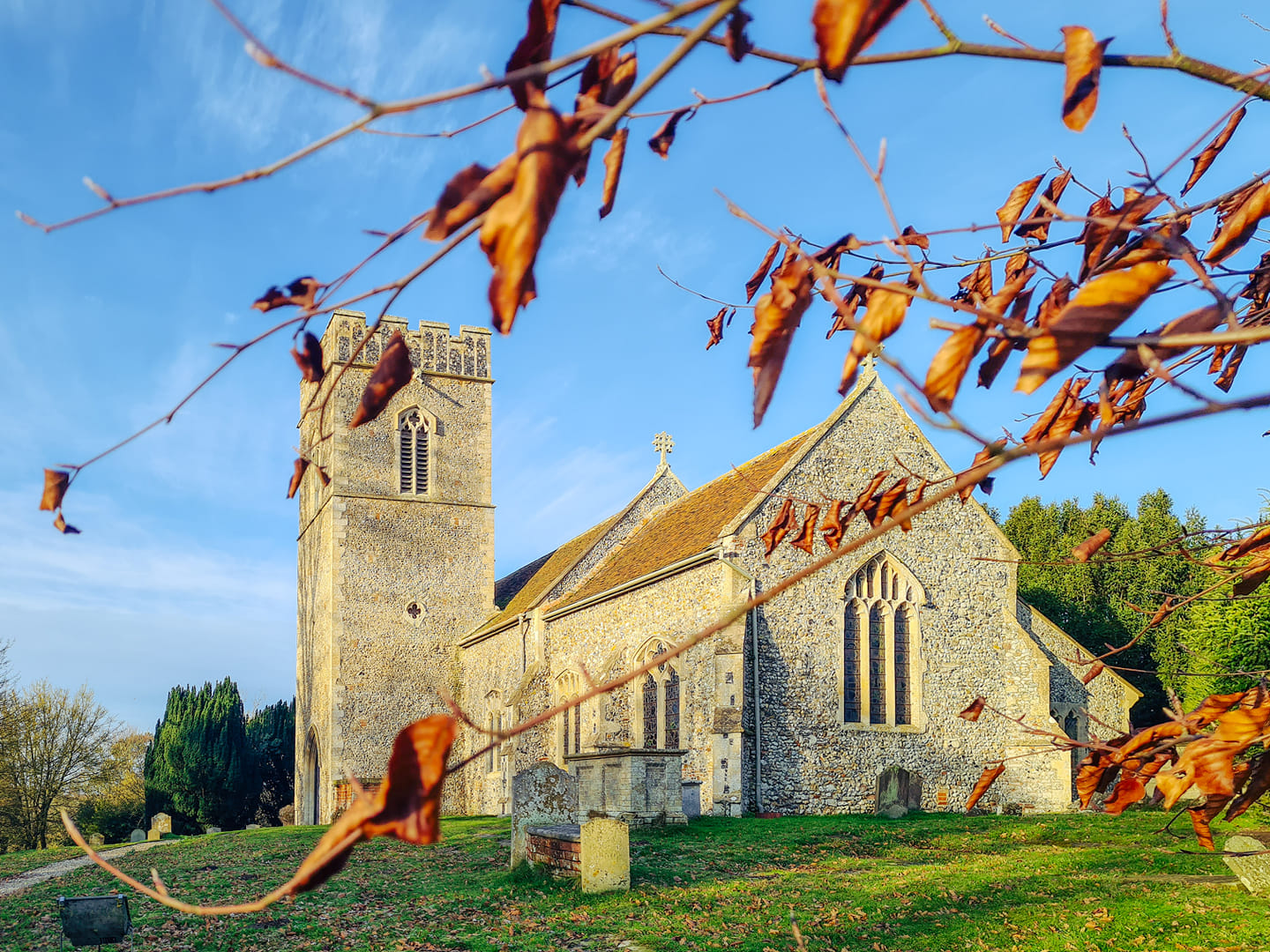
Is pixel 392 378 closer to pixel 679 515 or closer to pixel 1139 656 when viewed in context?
pixel 679 515

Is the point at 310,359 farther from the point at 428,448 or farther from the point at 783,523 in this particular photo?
the point at 428,448

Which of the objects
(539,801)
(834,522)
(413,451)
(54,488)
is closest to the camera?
(54,488)

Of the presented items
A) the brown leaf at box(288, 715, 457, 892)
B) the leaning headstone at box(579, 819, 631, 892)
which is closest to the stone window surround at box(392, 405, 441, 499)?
the leaning headstone at box(579, 819, 631, 892)

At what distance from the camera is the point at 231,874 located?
569 inches

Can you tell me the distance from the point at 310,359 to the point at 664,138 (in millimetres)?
921

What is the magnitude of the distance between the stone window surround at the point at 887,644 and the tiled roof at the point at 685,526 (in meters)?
2.54

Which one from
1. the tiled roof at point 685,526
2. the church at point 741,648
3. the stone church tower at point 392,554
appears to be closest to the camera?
the church at point 741,648

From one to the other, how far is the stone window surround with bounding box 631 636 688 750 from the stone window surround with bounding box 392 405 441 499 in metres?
10.6

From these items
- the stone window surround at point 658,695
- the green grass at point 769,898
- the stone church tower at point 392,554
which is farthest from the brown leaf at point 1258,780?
the stone church tower at point 392,554

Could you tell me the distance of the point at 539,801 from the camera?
41.6ft

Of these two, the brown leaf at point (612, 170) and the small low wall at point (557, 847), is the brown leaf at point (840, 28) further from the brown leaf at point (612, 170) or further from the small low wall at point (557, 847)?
the small low wall at point (557, 847)

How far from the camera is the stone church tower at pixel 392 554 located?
26422 millimetres

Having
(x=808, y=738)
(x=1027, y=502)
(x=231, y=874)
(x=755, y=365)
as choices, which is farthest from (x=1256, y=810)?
(x=1027, y=502)

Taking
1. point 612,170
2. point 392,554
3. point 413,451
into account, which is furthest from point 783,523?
point 413,451
